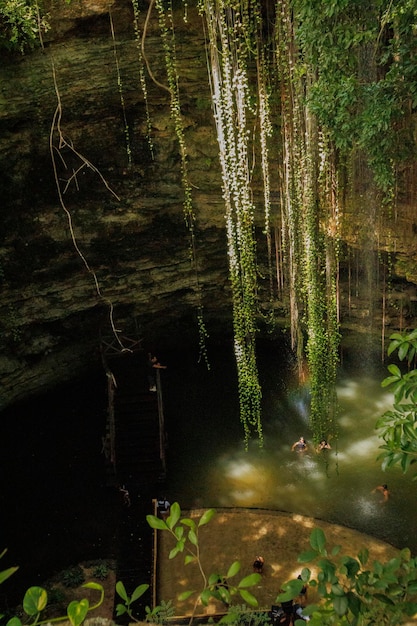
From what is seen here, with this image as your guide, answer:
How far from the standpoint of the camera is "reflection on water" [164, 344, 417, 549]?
8195mm

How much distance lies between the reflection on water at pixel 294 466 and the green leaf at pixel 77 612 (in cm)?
673

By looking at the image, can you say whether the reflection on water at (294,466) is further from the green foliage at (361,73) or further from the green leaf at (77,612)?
the green leaf at (77,612)

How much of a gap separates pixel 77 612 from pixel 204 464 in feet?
26.4

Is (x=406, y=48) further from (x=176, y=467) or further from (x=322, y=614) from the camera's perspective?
(x=176, y=467)

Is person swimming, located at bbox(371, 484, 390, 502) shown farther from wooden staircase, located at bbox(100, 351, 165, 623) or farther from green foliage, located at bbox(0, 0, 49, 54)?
green foliage, located at bbox(0, 0, 49, 54)

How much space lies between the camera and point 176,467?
30.0ft

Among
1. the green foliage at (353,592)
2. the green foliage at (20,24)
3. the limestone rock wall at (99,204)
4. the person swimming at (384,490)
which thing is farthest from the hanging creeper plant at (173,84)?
the green foliage at (353,592)

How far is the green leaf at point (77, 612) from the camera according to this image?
1.29 meters

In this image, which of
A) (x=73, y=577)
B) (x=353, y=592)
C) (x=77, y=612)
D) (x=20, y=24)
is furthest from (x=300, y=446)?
(x=77, y=612)

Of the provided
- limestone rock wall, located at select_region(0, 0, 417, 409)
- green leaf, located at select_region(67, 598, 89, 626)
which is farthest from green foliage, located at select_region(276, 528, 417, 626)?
limestone rock wall, located at select_region(0, 0, 417, 409)

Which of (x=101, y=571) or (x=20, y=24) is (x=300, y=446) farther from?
(x=20, y=24)

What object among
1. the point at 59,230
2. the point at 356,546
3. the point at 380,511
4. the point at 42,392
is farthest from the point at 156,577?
the point at 59,230

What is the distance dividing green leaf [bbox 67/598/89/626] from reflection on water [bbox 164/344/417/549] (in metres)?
6.73

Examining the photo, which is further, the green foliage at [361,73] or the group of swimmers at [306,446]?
the group of swimmers at [306,446]
